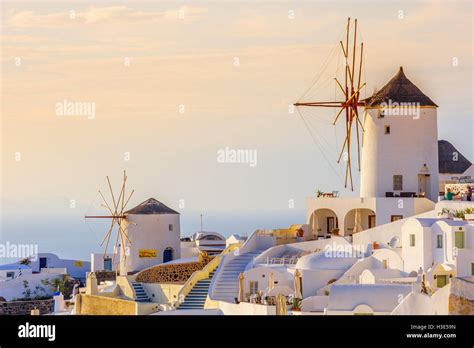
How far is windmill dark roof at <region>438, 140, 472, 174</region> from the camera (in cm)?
4984

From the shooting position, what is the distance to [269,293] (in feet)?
122

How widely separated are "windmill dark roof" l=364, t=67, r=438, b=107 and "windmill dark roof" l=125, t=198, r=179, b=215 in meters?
6.09

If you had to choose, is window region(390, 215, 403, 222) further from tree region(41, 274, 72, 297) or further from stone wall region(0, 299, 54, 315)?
tree region(41, 274, 72, 297)

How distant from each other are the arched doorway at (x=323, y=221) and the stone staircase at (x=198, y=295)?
3903mm

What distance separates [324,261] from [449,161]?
12.1 meters

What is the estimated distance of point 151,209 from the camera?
1820 inches

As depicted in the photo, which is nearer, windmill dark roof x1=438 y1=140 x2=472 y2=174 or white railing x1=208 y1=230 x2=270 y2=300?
white railing x1=208 y1=230 x2=270 y2=300

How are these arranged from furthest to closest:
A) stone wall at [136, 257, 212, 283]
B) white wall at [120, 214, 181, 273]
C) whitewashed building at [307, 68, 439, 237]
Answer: white wall at [120, 214, 181, 273] < whitewashed building at [307, 68, 439, 237] < stone wall at [136, 257, 212, 283]

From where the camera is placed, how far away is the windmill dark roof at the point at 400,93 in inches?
1764

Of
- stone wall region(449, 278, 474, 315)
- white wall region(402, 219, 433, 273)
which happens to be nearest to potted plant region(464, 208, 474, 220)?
white wall region(402, 219, 433, 273)

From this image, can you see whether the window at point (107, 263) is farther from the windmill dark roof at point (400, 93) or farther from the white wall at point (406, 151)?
the windmill dark roof at point (400, 93)
